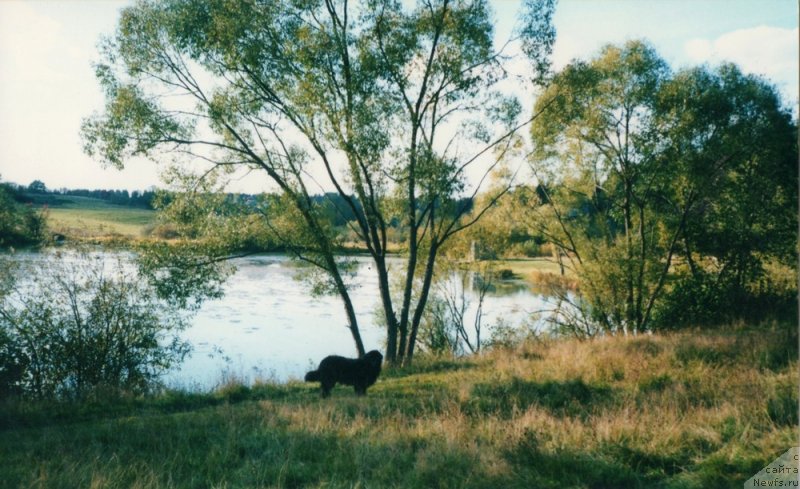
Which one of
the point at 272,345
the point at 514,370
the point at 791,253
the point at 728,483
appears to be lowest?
the point at 272,345

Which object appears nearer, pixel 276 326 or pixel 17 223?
pixel 17 223

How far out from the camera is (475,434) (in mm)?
6250

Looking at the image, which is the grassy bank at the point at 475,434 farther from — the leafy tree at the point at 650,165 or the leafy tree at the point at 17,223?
the leafy tree at the point at 650,165

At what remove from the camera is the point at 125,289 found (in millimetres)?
13680

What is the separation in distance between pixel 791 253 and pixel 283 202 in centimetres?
2005

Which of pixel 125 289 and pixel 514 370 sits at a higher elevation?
pixel 125 289

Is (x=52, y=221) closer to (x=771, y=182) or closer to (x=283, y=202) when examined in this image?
(x=283, y=202)

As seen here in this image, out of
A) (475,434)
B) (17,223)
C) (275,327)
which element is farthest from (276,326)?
(475,434)

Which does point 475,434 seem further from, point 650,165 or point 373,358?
point 650,165

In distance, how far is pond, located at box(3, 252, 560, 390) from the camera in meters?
18.7

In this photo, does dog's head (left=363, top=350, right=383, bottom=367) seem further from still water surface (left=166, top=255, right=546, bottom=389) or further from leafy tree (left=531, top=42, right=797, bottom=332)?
leafy tree (left=531, top=42, right=797, bottom=332)

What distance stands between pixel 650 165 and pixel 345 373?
1658cm

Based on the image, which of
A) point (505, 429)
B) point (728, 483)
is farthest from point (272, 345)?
point (728, 483)

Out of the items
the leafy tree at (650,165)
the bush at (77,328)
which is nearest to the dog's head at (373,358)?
the bush at (77,328)
